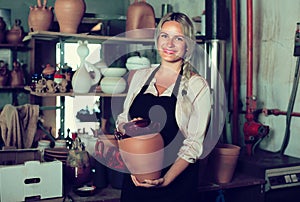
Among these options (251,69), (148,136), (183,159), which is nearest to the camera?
(148,136)

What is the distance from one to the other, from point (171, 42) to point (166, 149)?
0.44 meters

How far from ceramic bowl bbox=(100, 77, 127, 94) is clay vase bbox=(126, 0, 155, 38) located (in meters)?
0.32

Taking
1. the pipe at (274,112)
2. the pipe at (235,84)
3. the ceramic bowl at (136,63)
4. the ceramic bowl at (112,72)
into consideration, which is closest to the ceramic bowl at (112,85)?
the ceramic bowl at (112,72)

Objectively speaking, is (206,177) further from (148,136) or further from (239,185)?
(148,136)

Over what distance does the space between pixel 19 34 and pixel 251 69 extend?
3.12 m

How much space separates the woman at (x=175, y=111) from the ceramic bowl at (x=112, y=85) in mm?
610

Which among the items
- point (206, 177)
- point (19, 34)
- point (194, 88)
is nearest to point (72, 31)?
point (194, 88)

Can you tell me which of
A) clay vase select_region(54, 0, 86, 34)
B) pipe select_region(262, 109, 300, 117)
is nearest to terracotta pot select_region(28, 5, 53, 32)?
clay vase select_region(54, 0, 86, 34)

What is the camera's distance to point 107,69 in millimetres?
2377

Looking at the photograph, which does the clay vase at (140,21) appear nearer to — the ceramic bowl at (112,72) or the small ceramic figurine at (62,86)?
the ceramic bowl at (112,72)

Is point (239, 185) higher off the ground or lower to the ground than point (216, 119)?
lower

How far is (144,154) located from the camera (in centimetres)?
154

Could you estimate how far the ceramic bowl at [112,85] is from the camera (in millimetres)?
2348

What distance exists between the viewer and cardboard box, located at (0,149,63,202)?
5.29ft
